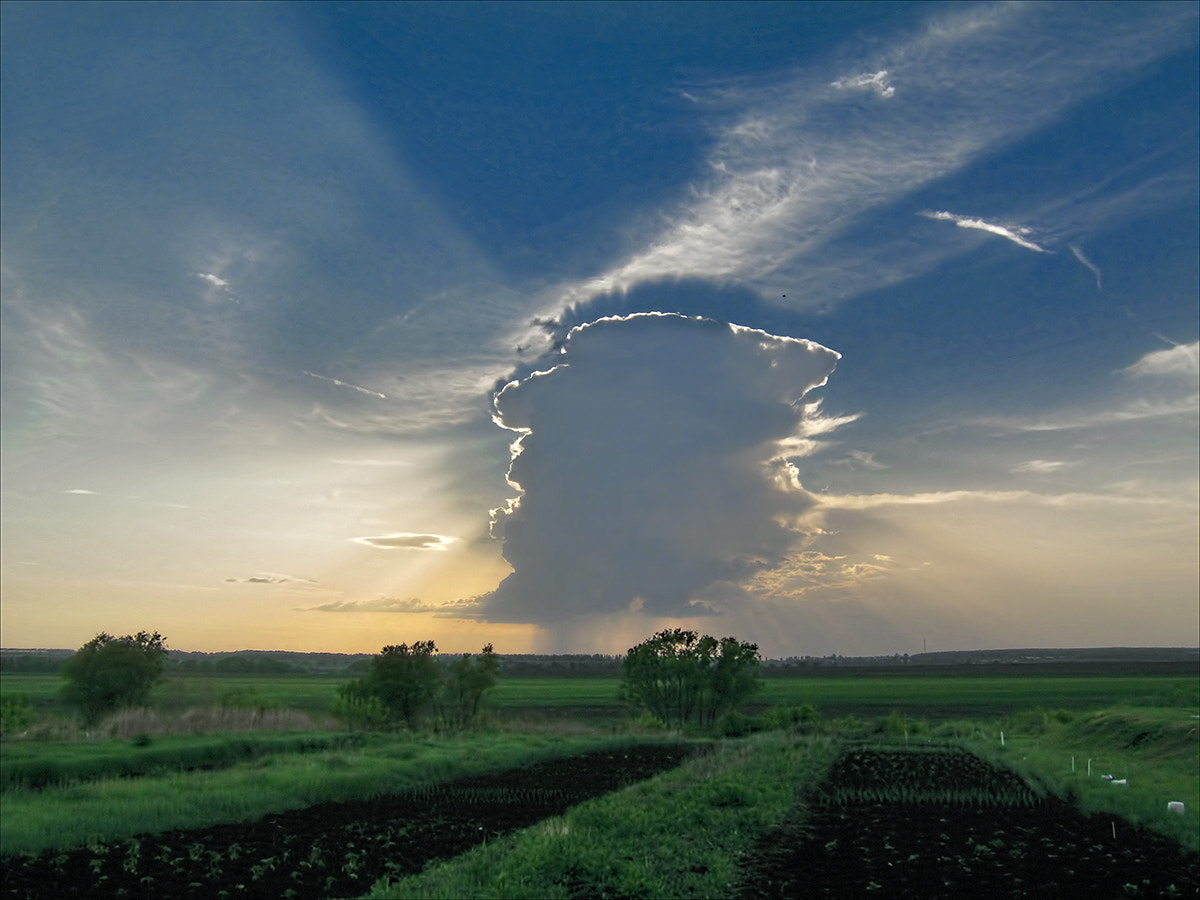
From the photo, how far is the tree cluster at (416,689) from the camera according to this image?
58.0 m

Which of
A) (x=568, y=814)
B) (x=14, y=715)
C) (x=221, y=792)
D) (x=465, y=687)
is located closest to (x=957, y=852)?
(x=568, y=814)

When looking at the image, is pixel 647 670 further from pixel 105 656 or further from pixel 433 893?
pixel 433 893

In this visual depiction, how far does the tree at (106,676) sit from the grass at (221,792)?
18.1 meters

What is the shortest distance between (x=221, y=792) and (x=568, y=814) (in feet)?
34.9

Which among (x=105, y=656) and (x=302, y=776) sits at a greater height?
(x=105, y=656)

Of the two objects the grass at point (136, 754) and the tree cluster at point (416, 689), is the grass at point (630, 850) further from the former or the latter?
the tree cluster at point (416, 689)

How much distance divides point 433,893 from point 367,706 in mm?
46750

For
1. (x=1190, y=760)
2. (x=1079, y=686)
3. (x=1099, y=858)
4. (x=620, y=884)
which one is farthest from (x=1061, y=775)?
(x=1079, y=686)

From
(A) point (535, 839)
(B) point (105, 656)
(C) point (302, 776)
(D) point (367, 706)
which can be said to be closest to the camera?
(A) point (535, 839)

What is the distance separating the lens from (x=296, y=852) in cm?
1839

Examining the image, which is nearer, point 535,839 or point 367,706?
point 535,839

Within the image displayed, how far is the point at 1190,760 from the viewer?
3438 cm

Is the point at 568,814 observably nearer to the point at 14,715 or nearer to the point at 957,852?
the point at 957,852

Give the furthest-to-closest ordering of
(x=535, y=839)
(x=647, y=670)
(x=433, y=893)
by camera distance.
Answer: (x=647, y=670) < (x=535, y=839) < (x=433, y=893)
